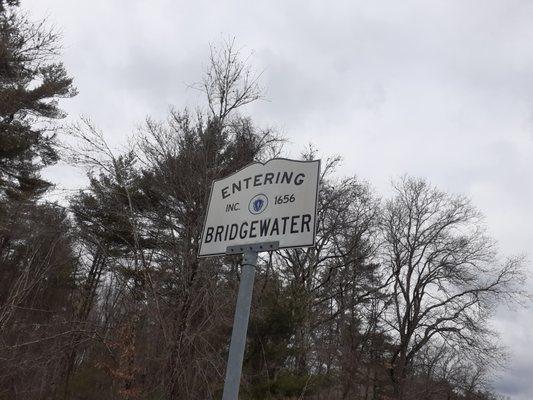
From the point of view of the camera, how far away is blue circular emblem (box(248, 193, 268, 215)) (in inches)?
106

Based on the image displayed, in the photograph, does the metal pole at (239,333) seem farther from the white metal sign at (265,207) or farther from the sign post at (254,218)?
the white metal sign at (265,207)

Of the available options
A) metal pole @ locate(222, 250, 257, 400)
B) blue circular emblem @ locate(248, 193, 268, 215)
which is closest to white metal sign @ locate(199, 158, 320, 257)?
blue circular emblem @ locate(248, 193, 268, 215)

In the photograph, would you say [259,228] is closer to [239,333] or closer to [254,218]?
[254,218]

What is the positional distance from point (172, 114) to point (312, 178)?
7.05 meters

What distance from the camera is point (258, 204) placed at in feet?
8.89

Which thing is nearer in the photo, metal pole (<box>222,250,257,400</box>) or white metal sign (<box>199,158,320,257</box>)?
A: metal pole (<box>222,250,257,400</box>)

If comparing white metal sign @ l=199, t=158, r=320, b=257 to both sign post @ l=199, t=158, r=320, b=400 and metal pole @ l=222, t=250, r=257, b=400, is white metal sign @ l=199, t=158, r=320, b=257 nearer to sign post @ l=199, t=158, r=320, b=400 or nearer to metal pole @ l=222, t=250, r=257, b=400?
sign post @ l=199, t=158, r=320, b=400

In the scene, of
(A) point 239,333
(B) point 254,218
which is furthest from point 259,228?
(A) point 239,333

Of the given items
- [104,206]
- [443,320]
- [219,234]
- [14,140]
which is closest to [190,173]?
[104,206]

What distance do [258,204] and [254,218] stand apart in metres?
0.08

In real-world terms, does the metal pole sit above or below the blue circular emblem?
below

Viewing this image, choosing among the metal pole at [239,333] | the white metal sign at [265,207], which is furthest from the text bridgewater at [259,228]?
the metal pole at [239,333]

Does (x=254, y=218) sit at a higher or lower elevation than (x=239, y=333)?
higher

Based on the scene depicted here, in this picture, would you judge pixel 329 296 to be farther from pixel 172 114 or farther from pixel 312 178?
pixel 312 178
